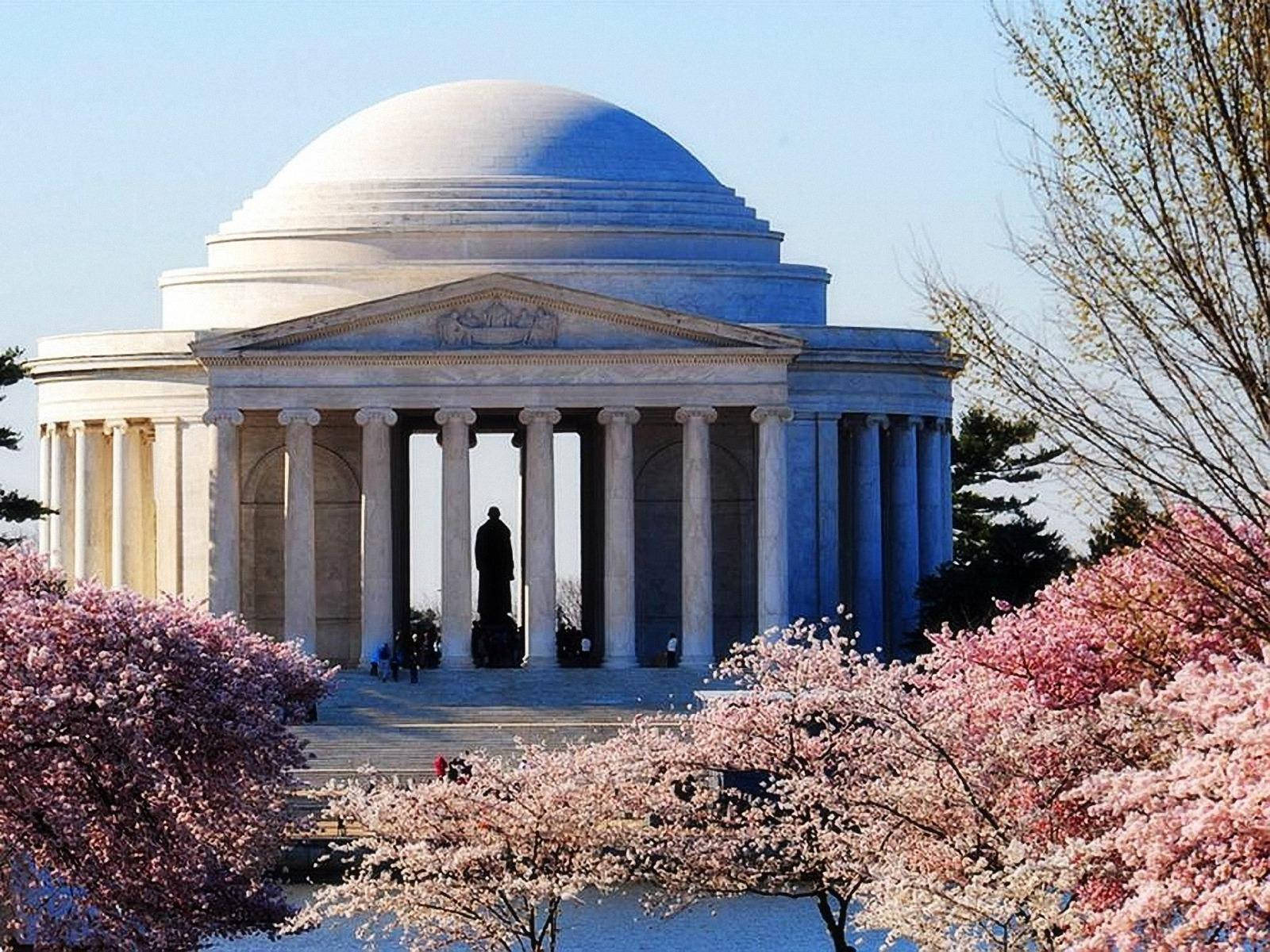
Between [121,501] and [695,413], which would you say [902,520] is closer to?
[695,413]

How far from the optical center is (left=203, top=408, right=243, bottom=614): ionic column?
520 feet

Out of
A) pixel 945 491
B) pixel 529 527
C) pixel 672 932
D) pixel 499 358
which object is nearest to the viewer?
pixel 672 932

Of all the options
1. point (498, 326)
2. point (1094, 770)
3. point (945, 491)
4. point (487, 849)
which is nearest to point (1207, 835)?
point (1094, 770)

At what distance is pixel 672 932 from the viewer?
335ft

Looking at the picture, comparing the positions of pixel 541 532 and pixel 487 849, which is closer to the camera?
pixel 487 849

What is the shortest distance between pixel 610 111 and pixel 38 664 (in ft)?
321

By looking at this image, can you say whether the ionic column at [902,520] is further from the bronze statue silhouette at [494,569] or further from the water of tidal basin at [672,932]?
the water of tidal basin at [672,932]

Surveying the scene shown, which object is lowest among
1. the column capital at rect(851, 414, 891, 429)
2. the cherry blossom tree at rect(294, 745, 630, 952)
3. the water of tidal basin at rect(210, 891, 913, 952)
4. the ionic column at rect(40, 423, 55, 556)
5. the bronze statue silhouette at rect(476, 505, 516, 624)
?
the water of tidal basin at rect(210, 891, 913, 952)

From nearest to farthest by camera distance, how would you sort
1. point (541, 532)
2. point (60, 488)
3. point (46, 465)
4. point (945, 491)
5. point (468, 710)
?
point (468, 710), point (541, 532), point (60, 488), point (46, 465), point (945, 491)

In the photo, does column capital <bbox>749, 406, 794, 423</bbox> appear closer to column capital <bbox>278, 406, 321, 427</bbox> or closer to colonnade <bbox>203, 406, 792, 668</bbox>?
colonnade <bbox>203, 406, 792, 668</bbox>

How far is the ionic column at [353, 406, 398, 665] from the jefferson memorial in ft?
0.51

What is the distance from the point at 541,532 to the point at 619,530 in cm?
317

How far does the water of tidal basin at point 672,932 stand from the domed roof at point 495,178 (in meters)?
61.5

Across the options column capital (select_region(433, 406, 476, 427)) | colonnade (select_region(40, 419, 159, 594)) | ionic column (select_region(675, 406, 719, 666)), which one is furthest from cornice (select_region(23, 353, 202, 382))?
ionic column (select_region(675, 406, 719, 666))
